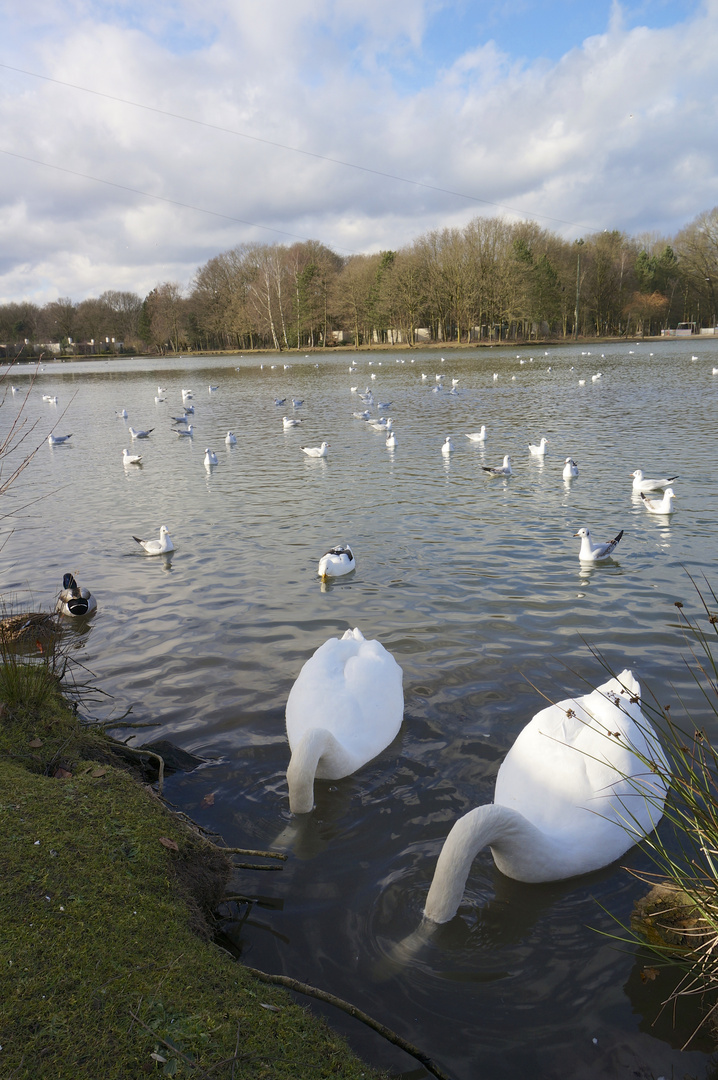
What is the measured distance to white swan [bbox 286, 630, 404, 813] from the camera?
4.09 m

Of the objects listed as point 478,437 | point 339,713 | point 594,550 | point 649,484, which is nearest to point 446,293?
point 478,437

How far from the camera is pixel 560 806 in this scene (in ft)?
11.7

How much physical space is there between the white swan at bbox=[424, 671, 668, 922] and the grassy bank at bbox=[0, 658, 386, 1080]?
1020mm

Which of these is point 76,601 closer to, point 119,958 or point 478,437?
point 119,958

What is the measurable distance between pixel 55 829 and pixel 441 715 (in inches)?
121

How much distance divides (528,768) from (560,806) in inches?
10.9

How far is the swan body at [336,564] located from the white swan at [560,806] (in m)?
4.45

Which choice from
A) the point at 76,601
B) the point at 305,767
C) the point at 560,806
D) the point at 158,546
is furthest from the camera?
the point at 158,546

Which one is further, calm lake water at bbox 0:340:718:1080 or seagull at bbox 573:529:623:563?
seagull at bbox 573:529:623:563

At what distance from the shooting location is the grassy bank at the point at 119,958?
6.70ft

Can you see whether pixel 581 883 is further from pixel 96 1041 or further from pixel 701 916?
pixel 96 1041

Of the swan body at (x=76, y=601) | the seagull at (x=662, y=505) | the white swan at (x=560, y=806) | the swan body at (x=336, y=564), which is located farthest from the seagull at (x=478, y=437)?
the white swan at (x=560, y=806)

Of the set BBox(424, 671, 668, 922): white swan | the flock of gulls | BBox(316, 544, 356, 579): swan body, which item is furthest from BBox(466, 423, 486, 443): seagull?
BBox(424, 671, 668, 922): white swan

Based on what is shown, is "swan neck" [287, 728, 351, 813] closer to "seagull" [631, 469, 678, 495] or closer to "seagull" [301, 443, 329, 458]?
"seagull" [631, 469, 678, 495]
